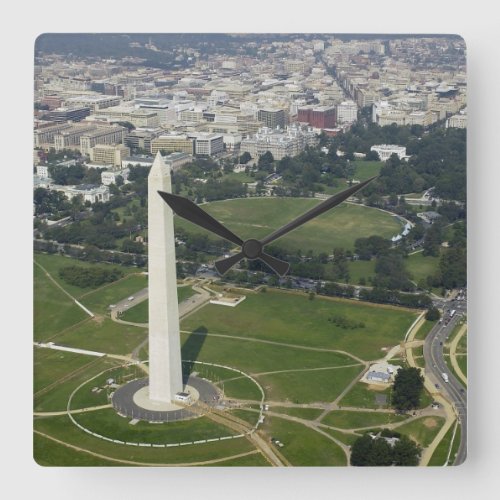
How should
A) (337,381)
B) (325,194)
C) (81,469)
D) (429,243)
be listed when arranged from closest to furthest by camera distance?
(81,469), (337,381), (429,243), (325,194)

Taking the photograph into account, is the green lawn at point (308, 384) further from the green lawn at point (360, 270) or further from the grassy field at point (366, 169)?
the grassy field at point (366, 169)

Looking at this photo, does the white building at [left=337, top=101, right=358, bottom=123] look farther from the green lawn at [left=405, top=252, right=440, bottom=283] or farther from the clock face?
the green lawn at [left=405, top=252, right=440, bottom=283]

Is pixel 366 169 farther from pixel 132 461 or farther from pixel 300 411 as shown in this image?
pixel 132 461

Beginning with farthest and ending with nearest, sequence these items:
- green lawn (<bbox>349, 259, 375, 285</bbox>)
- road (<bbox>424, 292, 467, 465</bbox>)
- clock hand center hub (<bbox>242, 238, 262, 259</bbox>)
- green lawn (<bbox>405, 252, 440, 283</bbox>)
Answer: green lawn (<bbox>349, 259, 375, 285</bbox>)
green lawn (<bbox>405, 252, 440, 283</bbox>)
road (<bbox>424, 292, 467, 465</bbox>)
clock hand center hub (<bbox>242, 238, 262, 259</bbox>)

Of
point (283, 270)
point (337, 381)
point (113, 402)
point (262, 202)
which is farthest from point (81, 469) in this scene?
point (262, 202)

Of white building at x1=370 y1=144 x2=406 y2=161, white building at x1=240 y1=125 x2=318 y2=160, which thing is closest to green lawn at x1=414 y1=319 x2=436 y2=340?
white building at x1=370 y1=144 x2=406 y2=161

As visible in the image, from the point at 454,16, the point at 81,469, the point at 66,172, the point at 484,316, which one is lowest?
the point at 81,469

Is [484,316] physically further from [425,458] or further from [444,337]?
[444,337]
